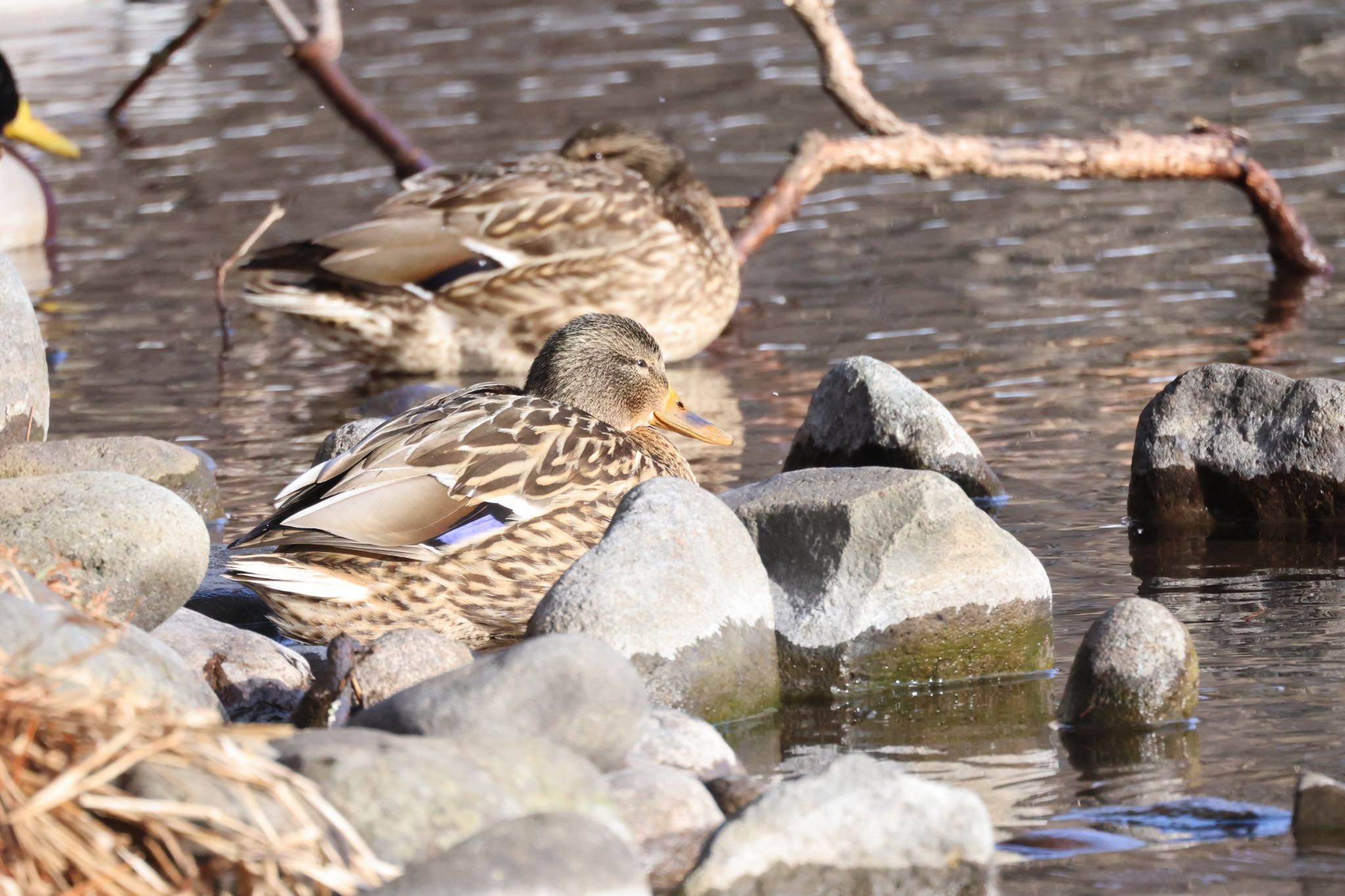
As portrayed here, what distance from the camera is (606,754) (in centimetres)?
391

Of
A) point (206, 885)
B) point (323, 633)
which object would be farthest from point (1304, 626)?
point (206, 885)

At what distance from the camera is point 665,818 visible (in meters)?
3.80

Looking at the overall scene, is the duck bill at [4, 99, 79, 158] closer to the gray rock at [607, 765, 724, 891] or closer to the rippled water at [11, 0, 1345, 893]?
the rippled water at [11, 0, 1345, 893]

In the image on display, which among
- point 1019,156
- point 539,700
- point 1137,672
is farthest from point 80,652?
point 1019,156

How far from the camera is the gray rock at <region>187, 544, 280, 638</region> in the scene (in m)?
5.70

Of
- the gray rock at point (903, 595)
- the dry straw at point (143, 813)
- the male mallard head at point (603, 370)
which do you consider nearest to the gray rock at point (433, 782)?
the dry straw at point (143, 813)

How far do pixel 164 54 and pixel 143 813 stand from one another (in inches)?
482

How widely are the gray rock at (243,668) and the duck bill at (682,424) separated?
6.51ft

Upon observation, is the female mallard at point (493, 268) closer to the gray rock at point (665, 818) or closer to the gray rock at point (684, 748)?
the gray rock at point (684, 748)

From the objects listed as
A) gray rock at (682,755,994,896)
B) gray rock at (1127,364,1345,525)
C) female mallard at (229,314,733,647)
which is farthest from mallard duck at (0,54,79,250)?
gray rock at (682,755,994,896)

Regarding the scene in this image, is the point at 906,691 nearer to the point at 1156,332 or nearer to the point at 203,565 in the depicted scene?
the point at 203,565

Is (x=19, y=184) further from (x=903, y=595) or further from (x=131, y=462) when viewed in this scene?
(x=903, y=595)

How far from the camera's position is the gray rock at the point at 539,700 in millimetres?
3781

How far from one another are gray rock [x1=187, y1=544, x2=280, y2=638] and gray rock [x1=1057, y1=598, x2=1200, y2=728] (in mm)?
2419
